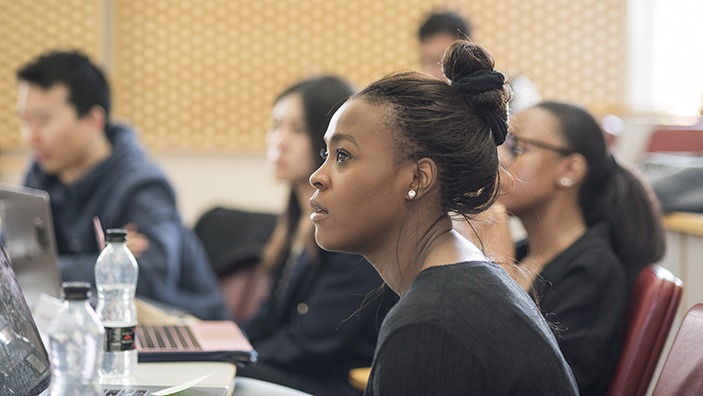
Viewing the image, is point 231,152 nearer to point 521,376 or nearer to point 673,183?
point 673,183

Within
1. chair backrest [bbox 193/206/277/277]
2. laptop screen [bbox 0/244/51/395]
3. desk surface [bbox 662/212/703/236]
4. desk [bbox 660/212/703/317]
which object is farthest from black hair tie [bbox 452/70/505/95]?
chair backrest [bbox 193/206/277/277]

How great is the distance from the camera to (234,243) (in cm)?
405

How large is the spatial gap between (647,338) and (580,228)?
21.8 inches

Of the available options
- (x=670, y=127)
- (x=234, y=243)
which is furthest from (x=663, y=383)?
(x=670, y=127)

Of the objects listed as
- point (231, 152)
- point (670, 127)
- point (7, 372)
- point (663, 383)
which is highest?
point (7, 372)

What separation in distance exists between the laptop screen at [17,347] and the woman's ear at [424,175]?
622 millimetres

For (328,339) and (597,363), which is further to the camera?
(328,339)

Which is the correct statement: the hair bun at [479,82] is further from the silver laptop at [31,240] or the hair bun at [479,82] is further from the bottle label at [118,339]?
the silver laptop at [31,240]

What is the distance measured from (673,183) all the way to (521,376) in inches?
A: 87.3

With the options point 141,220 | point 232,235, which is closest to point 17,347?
point 141,220

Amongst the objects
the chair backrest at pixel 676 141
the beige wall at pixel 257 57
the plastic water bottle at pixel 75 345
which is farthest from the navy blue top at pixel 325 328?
the beige wall at pixel 257 57

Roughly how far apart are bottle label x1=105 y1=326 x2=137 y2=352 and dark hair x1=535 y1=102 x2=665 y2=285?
1.14 metres

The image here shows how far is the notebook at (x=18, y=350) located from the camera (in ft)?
4.49

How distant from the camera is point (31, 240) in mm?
2268
